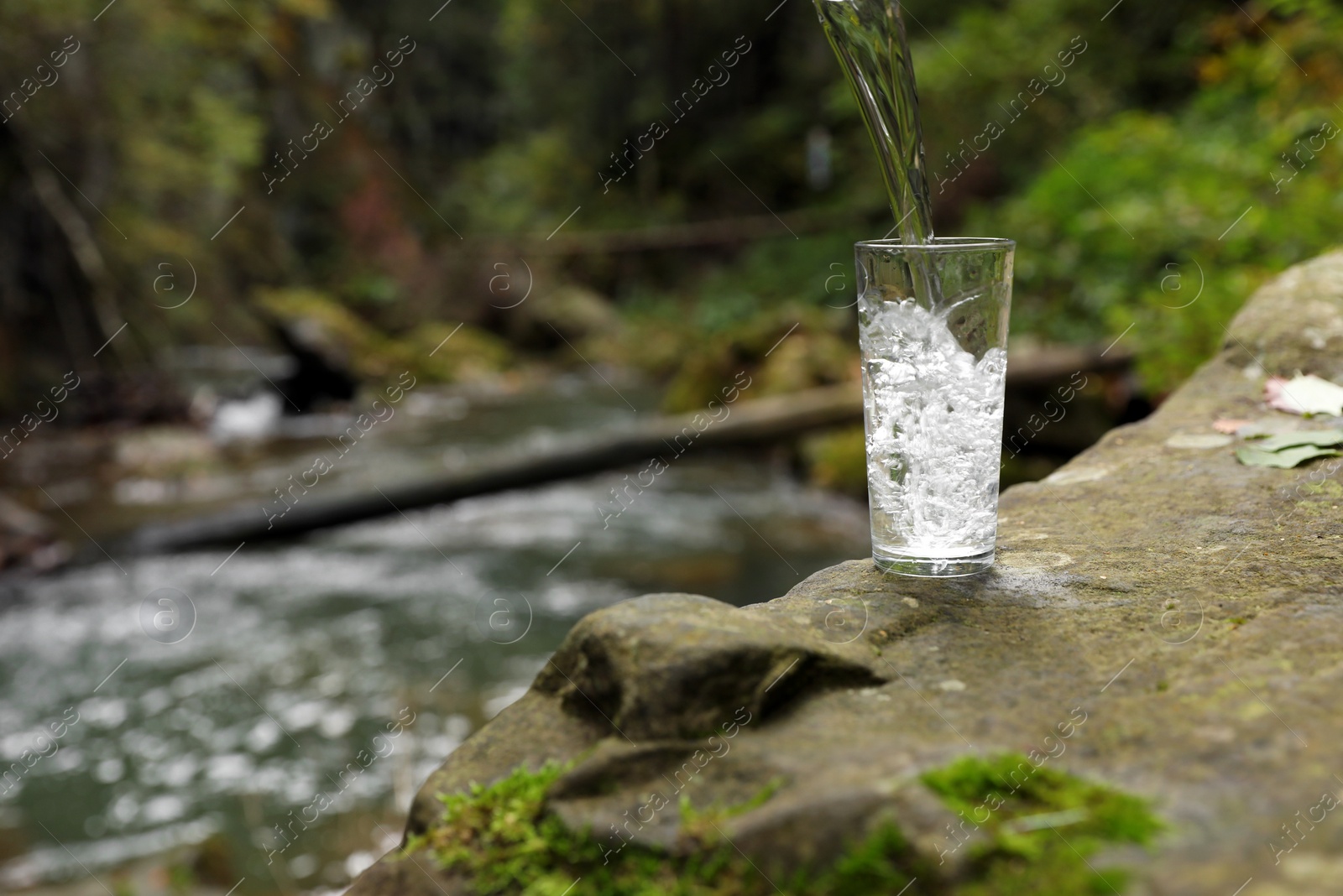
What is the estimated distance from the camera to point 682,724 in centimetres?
113

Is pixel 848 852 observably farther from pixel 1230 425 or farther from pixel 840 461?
→ pixel 840 461

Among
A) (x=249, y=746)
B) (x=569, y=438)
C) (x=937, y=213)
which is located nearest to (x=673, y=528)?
(x=569, y=438)

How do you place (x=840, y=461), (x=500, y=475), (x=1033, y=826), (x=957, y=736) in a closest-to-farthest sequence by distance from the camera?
(x=1033, y=826)
(x=957, y=736)
(x=500, y=475)
(x=840, y=461)

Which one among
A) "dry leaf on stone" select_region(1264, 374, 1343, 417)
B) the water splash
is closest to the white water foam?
the water splash

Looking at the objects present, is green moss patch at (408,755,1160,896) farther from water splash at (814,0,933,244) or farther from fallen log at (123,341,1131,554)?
fallen log at (123,341,1131,554)

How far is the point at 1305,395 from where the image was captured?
2.21 m

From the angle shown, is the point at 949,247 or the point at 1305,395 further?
the point at 1305,395

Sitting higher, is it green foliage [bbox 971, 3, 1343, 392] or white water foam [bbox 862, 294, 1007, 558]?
white water foam [bbox 862, 294, 1007, 558]

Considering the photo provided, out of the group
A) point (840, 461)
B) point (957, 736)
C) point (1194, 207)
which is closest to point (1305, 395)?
point (957, 736)

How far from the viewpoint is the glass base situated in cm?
164

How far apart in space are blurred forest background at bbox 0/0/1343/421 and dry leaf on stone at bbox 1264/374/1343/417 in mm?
2818

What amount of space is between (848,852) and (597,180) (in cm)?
2488

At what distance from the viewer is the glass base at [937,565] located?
164 cm

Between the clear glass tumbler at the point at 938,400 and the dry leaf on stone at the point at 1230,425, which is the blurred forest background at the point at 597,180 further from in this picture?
the clear glass tumbler at the point at 938,400
